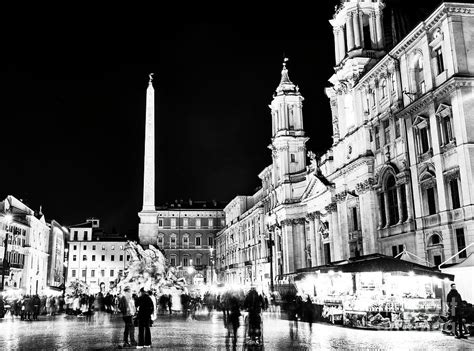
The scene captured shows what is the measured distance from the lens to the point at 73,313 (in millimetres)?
39938

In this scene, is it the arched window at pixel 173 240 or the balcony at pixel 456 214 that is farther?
the arched window at pixel 173 240

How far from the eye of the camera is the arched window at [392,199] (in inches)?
1462

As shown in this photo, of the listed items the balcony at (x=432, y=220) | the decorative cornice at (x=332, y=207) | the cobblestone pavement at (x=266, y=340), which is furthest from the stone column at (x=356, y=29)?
the cobblestone pavement at (x=266, y=340)

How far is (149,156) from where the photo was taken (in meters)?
53.6

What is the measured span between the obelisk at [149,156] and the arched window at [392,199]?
77.9 ft

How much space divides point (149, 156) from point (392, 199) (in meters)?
26.2

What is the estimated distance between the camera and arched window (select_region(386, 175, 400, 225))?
37125 mm

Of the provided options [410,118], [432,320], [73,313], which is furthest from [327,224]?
[432,320]

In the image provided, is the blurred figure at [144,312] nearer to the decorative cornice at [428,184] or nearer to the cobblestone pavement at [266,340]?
the cobblestone pavement at [266,340]

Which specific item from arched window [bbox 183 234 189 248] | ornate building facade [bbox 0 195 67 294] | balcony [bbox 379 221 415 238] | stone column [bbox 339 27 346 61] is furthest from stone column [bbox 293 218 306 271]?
arched window [bbox 183 234 189 248]

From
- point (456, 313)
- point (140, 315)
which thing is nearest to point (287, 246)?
point (456, 313)

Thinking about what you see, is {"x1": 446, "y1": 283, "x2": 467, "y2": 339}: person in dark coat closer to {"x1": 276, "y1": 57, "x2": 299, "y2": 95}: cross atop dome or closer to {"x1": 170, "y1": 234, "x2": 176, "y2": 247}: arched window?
{"x1": 276, "y1": 57, "x2": 299, "y2": 95}: cross atop dome

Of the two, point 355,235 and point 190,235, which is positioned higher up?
point 190,235

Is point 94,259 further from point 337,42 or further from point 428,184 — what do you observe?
point 428,184
